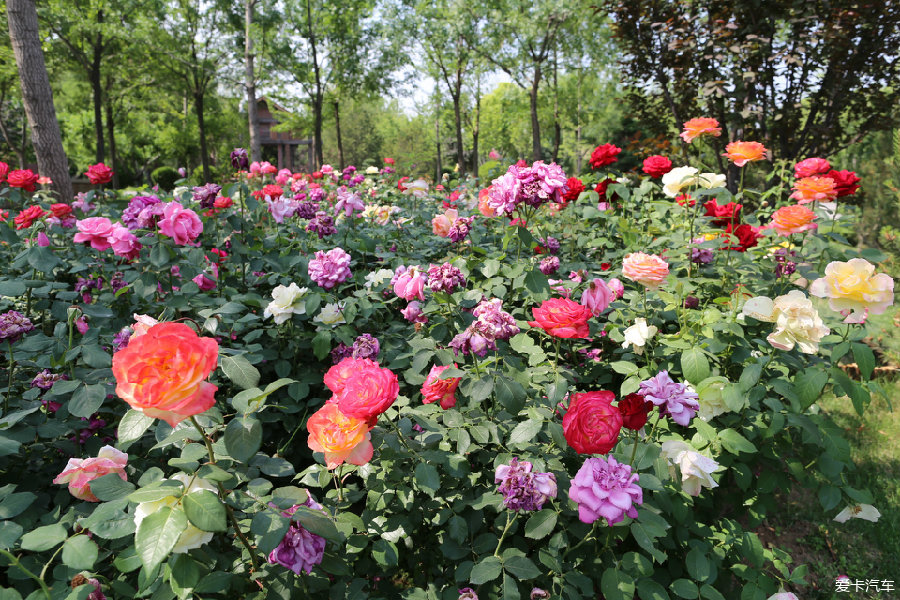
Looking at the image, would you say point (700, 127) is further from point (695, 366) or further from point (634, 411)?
point (634, 411)

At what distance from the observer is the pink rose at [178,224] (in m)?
1.96

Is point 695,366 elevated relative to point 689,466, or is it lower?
elevated

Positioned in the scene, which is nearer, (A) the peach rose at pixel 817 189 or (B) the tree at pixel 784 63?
(A) the peach rose at pixel 817 189

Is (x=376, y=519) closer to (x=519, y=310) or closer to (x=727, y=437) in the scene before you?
(x=519, y=310)

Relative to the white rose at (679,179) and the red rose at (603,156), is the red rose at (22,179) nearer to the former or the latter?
the red rose at (603,156)

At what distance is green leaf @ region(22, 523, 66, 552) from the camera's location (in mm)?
1020

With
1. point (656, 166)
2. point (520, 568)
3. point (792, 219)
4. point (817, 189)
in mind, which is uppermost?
point (656, 166)

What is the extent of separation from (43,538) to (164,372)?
0.55 metres

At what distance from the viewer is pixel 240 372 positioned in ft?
3.86

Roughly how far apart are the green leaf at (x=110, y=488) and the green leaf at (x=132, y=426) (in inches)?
5.0

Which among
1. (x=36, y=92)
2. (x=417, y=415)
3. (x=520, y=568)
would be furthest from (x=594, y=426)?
(x=36, y=92)

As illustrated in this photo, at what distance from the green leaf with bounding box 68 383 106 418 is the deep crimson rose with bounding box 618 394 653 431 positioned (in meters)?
1.42

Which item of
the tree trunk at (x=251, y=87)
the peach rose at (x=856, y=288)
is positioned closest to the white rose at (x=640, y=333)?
the peach rose at (x=856, y=288)

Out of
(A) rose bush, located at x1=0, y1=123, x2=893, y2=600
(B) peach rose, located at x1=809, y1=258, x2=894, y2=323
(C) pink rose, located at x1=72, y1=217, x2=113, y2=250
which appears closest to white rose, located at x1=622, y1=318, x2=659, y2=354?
(A) rose bush, located at x1=0, y1=123, x2=893, y2=600
